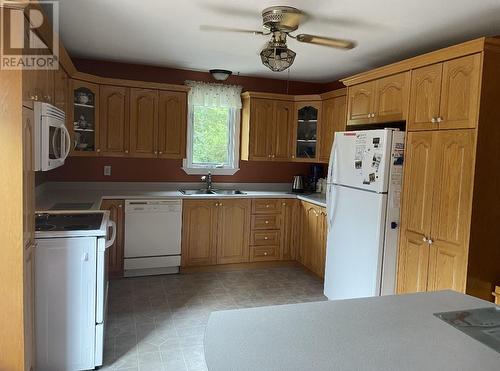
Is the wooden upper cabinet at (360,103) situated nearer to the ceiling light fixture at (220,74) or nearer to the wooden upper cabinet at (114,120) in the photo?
the ceiling light fixture at (220,74)

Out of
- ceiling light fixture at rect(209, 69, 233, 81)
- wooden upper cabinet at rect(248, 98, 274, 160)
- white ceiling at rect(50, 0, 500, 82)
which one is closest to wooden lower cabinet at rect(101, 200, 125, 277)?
white ceiling at rect(50, 0, 500, 82)

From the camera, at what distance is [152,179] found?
4762 mm

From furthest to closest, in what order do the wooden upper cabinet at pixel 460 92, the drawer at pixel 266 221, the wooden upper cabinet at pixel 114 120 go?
1. the drawer at pixel 266 221
2. the wooden upper cabinet at pixel 114 120
3. the wooden upper cabinet at pixel 460 92

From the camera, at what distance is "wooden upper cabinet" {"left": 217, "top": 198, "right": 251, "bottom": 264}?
456 centimetres

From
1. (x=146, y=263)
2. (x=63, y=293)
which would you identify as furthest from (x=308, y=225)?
(x=63, y=293)

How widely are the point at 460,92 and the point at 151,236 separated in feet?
10.6

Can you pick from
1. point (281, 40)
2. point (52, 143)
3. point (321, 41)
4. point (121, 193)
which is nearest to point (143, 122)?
point (121, 193)

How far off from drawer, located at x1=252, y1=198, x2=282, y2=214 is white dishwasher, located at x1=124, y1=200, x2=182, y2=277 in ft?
2.96

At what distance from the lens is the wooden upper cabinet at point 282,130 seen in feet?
16.3

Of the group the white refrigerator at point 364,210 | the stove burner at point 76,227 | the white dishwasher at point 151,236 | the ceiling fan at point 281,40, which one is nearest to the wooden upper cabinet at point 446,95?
the white refrigerator at point 364,210

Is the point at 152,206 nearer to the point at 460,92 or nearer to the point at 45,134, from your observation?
the point at 45,134

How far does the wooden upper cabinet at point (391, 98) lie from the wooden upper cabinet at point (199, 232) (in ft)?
6.80

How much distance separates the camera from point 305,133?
505 cm

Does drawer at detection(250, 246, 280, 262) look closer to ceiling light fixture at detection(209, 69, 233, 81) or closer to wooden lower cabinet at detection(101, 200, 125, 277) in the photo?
wooden lower cabinet at detection(101, 200, 125, 277)
